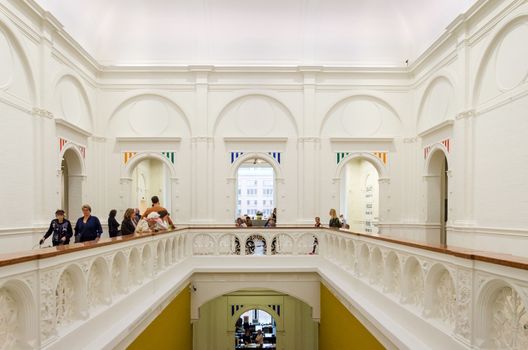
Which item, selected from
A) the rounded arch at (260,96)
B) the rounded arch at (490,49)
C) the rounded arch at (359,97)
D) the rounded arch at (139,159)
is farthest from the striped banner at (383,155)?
the rounded arch at (139,159)

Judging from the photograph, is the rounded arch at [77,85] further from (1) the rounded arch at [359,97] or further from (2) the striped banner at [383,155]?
(2) the striped banner at [383,155]

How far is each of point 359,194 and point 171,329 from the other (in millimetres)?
16026

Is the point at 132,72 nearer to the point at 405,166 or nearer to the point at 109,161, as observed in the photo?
the point at 109,161

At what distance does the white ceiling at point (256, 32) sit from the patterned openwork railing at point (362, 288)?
34.0 ft

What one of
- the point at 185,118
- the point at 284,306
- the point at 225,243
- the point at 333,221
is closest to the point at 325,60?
the point at 185,118

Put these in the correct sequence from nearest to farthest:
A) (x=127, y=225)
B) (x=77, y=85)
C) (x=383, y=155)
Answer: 1. (x=127, y=225)
2. (x=77, y=85)
3. (x=383, y=155)

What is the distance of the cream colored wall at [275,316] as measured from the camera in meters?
15.4

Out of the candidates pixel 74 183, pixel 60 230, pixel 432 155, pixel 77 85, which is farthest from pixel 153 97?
pixel 432 155

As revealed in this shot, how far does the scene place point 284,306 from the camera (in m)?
15.9

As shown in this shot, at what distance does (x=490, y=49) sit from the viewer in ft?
35.0

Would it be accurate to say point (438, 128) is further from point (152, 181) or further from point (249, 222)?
point (152, 181)

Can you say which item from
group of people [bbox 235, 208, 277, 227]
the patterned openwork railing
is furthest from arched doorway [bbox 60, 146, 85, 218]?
the patterned openwork railing

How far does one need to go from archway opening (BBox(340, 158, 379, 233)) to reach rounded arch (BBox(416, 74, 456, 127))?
18.3 feet

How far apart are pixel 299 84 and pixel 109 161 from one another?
26.8 ft
